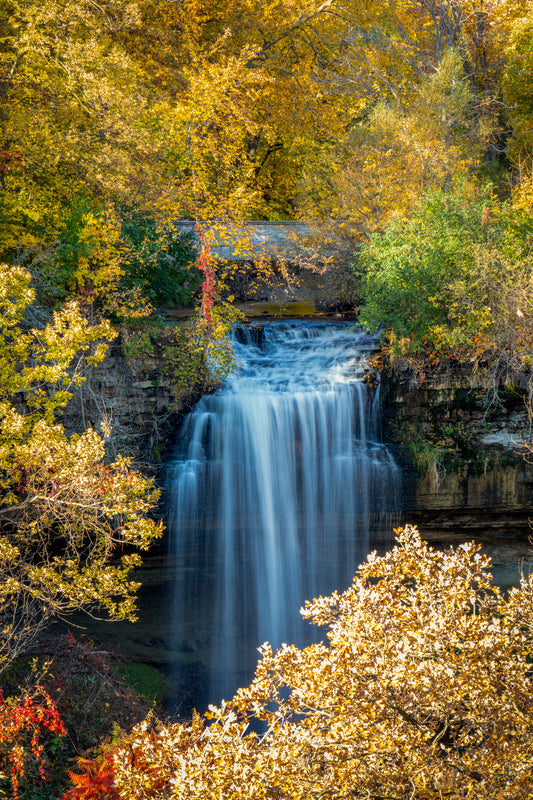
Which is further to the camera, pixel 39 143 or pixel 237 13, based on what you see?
pixel 237 13

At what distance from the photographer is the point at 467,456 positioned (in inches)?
578

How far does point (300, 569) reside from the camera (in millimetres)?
13789

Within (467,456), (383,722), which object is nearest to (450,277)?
(467,456)

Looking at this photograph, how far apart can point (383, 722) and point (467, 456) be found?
10626 millimetres

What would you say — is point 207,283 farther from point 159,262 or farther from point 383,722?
point 383,722

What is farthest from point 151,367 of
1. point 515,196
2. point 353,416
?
point 515,196

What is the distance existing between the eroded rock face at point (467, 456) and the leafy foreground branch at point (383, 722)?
9.23 metres

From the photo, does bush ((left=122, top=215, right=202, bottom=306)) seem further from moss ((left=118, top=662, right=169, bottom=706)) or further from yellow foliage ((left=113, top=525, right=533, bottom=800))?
yellow foliage ((left=113, top=525, right=533, bottom=800))

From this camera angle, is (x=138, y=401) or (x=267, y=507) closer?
(x=267, y=507)

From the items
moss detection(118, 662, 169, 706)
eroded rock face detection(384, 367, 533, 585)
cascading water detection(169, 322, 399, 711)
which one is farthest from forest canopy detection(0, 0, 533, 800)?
moss detection(118, 662, 169, 706)

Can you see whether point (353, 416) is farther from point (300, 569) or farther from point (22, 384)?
point (22, 384)

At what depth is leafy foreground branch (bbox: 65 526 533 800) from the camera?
423cm

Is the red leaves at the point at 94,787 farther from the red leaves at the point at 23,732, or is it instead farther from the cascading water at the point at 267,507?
the cascading water at the point at 267,507

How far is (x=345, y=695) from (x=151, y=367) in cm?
1019
